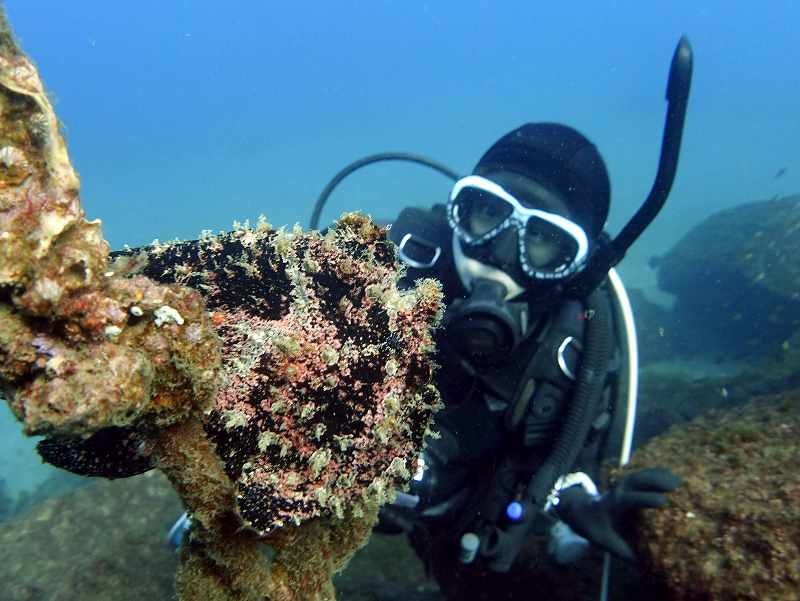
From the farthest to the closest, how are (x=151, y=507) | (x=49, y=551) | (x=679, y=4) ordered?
(x=679, y=4) < (x=151, y=507) < (x=49, y=551)

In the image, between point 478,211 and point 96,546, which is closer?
point 478,211

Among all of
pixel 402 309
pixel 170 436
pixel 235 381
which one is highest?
pixel 402 309

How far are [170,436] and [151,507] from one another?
5.61 metres

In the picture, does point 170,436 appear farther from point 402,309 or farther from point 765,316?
point 765,316

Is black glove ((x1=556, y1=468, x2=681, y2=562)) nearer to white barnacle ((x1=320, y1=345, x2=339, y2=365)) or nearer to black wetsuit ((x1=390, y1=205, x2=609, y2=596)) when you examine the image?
black wetsuit ((x1=390, y1=205, x2=609, y2=596))

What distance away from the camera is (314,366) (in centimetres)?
126

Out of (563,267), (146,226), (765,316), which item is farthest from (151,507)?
(146,226)

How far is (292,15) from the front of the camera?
178m

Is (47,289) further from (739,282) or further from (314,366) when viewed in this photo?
(739,282)

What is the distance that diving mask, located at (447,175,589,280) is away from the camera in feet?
12.7

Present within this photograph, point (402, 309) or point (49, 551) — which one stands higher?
point (402, 309)

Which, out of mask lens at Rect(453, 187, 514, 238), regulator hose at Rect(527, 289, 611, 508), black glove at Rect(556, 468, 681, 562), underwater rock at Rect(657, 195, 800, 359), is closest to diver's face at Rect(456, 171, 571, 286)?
mask lens at Rect(453, 187, 514, 238)

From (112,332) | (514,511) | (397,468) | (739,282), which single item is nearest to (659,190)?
(514,511)

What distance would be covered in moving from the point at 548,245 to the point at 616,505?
1.92 meters
